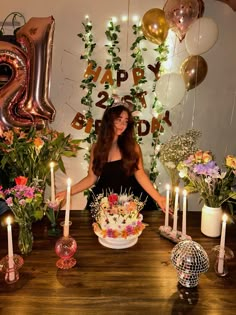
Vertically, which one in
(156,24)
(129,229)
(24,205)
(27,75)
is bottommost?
(129,229)

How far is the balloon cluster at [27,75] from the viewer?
240cm

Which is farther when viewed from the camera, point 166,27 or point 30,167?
point 166,27

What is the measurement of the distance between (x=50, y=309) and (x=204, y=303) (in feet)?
1.76

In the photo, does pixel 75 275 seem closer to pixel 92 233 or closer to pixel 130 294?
pixel 130 294

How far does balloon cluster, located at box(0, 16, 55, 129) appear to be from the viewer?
240 centimetres

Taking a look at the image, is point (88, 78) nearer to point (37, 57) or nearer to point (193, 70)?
point (37, 57)

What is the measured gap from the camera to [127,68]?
3152mm

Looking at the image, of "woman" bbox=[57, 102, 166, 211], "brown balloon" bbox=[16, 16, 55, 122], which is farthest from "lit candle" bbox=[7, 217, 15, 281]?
"brown balloon" bbox=[16, 16, 55, 122]

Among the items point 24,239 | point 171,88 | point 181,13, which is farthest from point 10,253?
point 181,13

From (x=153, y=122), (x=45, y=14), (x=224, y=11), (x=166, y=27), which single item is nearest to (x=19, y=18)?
(x=45, y=14)

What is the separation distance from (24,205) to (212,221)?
35.4 inches

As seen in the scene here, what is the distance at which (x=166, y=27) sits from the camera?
2594 mm

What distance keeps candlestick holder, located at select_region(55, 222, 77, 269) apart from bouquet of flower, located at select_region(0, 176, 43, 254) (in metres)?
0.17

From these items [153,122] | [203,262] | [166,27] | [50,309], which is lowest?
[50,309]
